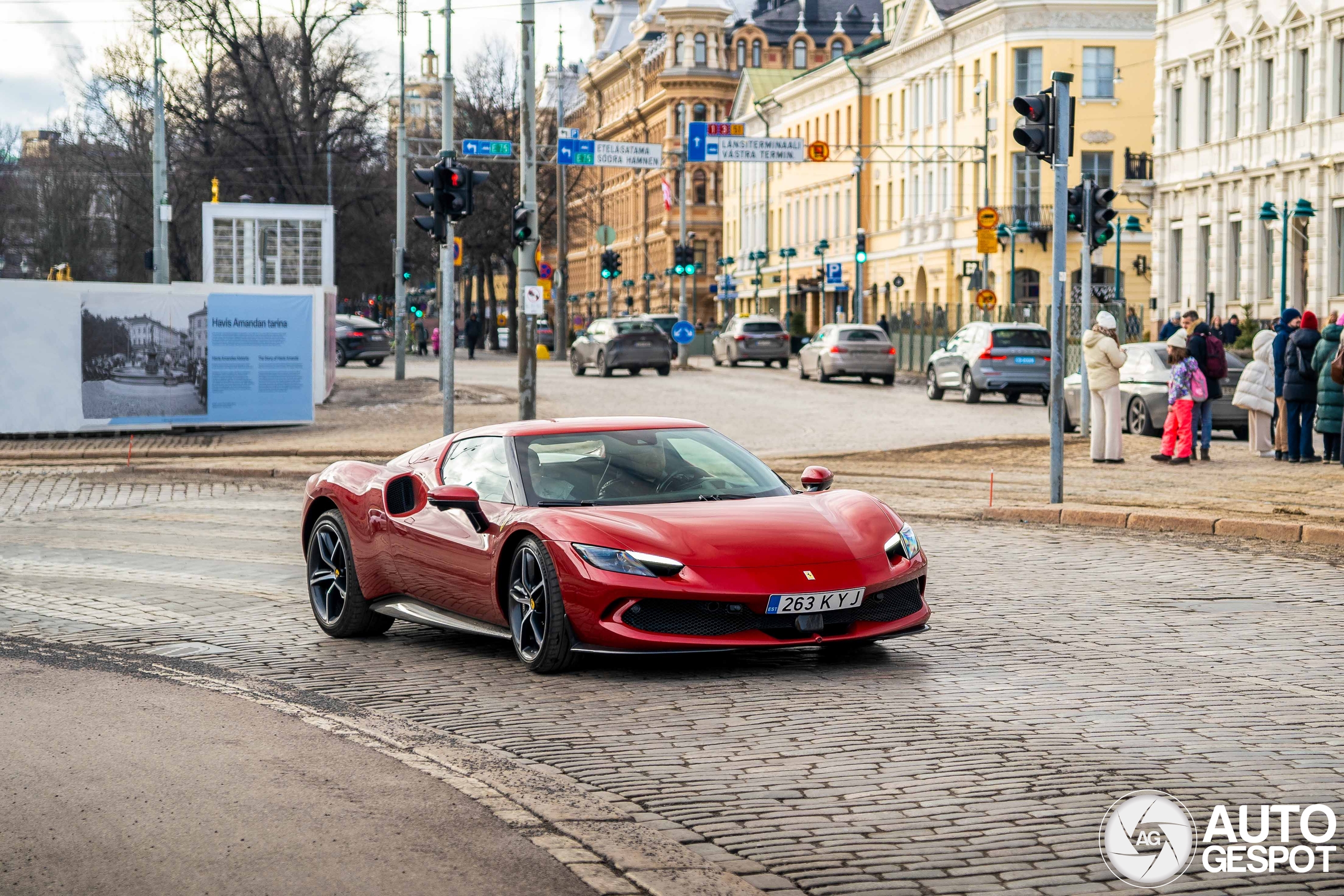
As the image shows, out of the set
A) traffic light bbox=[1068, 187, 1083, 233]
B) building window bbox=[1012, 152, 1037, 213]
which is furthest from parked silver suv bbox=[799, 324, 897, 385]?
traffic light bbox=[1068, 187, 1083, 233]

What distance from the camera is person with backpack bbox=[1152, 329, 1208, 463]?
2230 cm

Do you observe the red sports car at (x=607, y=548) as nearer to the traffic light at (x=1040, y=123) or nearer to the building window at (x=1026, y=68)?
the traffic light at (x=1040, y=123)

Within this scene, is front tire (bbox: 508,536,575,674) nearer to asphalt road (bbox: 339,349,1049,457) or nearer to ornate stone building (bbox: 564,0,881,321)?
asphalt road (bbox: 339,349,1049,457)

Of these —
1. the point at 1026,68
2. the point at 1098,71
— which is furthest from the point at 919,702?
the point at 1098,71

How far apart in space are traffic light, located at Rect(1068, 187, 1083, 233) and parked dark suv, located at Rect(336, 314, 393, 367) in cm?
4113

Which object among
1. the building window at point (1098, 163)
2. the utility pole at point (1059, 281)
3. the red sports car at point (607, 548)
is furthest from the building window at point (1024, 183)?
the red sports car at point (607, 548)

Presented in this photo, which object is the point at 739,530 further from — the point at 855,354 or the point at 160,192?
the point at 160,192

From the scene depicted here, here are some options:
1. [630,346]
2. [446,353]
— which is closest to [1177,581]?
[446,353]

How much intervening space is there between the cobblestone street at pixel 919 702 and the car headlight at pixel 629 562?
516 mm

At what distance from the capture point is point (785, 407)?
3678 centimetres

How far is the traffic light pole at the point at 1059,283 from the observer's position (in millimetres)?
16812

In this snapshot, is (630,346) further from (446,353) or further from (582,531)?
(582,531)

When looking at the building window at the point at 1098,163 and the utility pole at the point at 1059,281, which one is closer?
the utility pole at the point at 1059,281

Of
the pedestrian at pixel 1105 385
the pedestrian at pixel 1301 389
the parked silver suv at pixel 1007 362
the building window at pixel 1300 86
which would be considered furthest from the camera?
the building window at pixel 1300 86
